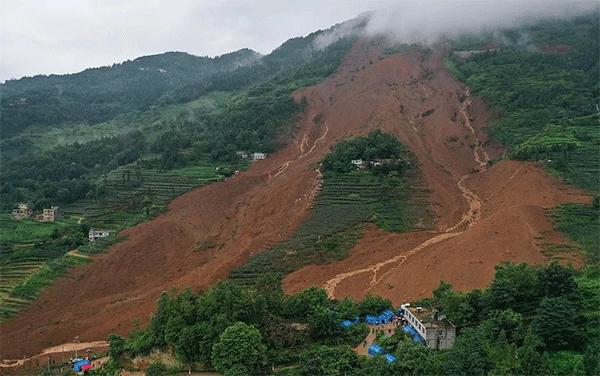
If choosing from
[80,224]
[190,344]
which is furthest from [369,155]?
[190,344]

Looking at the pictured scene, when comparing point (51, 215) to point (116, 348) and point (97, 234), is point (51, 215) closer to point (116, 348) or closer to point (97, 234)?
point (97, 234)

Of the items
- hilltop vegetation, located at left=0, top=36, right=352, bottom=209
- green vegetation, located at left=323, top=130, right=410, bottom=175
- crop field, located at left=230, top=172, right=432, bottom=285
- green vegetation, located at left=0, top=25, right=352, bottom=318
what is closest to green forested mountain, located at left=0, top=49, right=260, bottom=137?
green vegetation, located at left=0, top=25, right=352, bottom=318

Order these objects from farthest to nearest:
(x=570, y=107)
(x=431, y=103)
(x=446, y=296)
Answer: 1. (x=431, y=103)
2. (x=570, y=107)
3. (x=446, y=296)

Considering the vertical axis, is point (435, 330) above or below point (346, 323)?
above

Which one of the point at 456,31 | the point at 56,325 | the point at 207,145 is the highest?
the point at 456,31

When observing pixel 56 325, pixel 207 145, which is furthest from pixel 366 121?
pixel 56 325

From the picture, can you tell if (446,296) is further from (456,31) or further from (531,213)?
(456,31)

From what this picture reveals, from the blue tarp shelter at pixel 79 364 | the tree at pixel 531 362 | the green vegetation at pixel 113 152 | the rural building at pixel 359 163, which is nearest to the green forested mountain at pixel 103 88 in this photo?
the green vegetation at pixel 113 152
